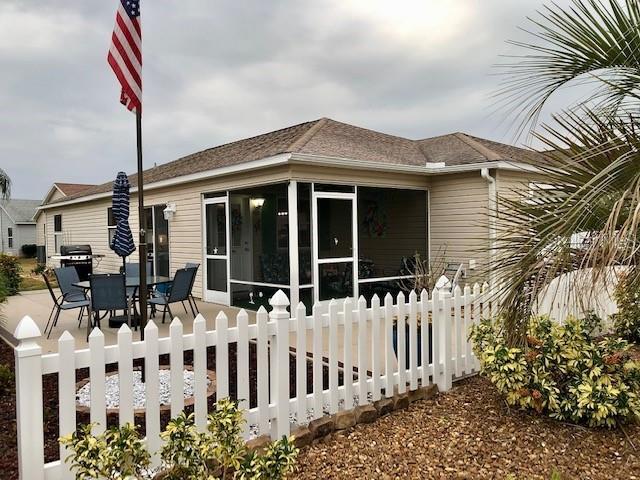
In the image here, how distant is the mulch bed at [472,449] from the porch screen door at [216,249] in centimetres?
641

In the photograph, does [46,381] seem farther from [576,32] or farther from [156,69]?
[156,69]

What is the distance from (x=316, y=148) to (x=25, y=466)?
21.8ft

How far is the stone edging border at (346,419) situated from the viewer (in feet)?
9.93

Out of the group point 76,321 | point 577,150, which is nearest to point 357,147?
point 76,321

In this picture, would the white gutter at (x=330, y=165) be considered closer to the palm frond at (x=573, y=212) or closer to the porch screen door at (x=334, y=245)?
the porch screen door at (x=334, y=245)

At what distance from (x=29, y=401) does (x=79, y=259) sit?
551 inches

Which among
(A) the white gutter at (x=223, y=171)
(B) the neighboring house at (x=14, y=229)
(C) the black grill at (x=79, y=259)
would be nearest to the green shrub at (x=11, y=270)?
(C) the black grill at (x=79, y=259)

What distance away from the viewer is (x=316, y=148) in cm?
810

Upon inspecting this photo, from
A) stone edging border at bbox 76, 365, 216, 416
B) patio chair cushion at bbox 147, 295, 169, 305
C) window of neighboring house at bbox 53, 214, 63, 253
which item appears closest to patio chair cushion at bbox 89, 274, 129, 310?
patio chair cushion at bbox 147, 295, 169, 305

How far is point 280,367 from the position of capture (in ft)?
9.96

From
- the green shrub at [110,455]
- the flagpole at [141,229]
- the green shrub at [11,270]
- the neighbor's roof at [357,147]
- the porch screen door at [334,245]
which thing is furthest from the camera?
the green shrub at [11,270]

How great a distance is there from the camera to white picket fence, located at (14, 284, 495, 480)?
2.22 m

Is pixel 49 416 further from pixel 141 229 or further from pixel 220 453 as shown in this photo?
pixel 220 453

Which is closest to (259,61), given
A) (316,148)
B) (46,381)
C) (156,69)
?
(156,69)
